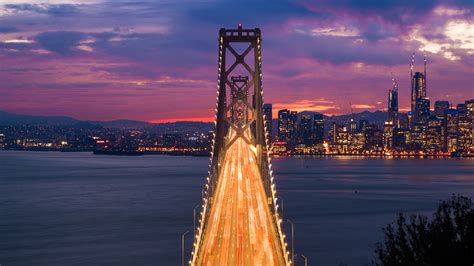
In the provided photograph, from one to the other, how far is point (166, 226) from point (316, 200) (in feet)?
76.9

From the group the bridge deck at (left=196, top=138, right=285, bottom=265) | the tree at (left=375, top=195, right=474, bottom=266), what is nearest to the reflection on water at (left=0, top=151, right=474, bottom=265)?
the bridge deck at (left=196, top=138, right=285, bottom=265)

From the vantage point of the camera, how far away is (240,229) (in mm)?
30156

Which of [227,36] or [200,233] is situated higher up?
[227,36]

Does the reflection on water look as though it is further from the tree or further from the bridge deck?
the tree

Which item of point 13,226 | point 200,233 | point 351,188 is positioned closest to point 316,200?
point 351,188

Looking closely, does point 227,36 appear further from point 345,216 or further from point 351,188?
point 351,188

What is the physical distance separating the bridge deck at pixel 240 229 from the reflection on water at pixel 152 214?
3607mm

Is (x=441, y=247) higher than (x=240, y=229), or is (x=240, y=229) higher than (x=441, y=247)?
(x=441, y=247)

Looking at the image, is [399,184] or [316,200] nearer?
[316,200]

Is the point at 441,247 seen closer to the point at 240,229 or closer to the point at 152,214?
the point at 240,229

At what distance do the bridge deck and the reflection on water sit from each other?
3.61 meters

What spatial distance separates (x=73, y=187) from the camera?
85000 mm

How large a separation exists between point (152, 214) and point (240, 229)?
2611cm

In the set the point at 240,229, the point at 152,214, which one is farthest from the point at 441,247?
the point at 152,214
